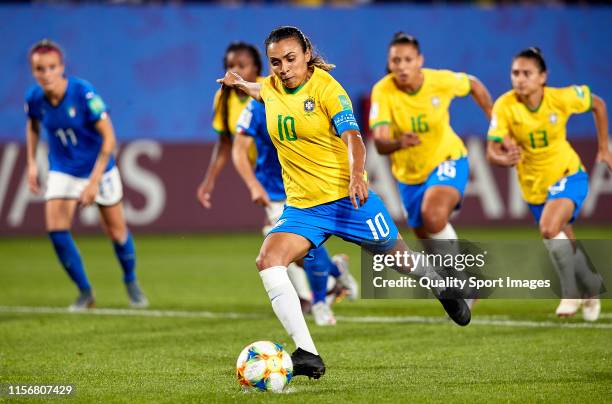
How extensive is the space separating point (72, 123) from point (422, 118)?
3288mm

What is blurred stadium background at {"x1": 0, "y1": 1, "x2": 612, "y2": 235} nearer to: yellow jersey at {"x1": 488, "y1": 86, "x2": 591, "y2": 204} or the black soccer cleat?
yellow jersey at {"x1": 488, "y1": 86, "x2": 591, "y2": 204}

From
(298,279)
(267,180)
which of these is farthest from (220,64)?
(298,279)

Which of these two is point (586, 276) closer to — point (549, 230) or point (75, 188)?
point (549, 230)

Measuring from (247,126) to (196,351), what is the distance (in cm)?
233

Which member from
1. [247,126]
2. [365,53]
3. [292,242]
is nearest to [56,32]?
[365,53]

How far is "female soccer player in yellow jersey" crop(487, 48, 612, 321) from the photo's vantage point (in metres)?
9.52

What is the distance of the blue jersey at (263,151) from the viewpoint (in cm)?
964

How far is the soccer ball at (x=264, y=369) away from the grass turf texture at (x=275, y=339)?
0.07 metres

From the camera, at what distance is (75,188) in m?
10.7

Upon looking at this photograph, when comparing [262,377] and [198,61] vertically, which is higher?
[198,61]

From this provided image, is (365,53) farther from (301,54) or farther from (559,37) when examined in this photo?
(301,54)

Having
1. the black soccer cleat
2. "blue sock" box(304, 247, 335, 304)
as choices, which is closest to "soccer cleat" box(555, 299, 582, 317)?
"blue sock" box(304, 247, 335, 304)

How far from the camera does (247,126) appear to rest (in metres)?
9.66

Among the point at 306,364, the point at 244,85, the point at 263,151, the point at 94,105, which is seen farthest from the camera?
the point at 94,105
